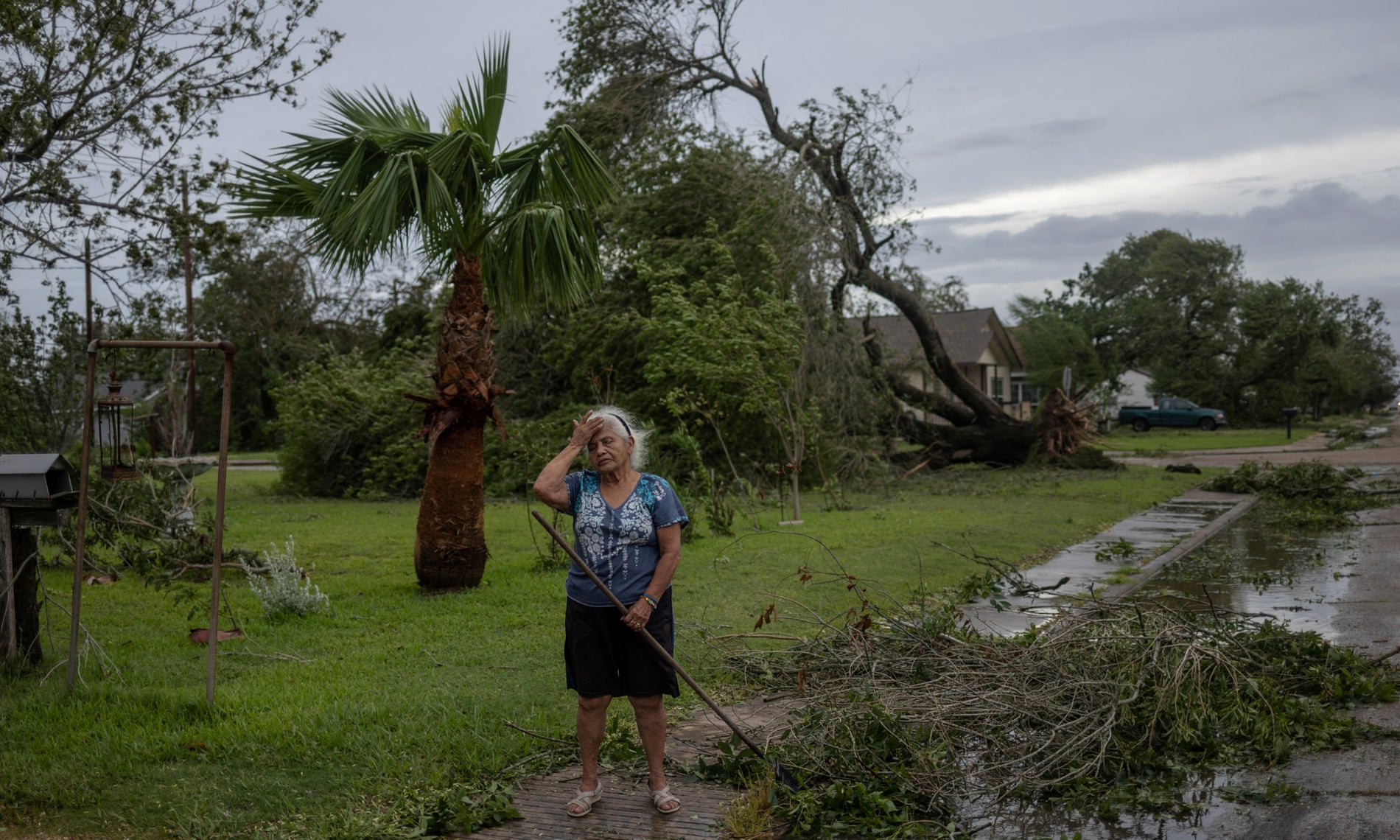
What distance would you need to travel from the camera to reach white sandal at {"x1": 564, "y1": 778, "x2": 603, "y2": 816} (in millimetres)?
4664

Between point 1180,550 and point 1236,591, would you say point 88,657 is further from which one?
point 1180,550

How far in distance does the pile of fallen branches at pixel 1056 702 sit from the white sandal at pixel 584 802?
0.86 m

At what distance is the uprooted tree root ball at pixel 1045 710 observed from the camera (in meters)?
4.91

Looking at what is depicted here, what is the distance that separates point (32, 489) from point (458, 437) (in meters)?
3.79

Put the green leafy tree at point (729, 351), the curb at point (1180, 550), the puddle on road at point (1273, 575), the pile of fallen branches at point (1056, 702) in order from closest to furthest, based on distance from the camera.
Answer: the pile of fallen branches at point (1056, 702) < the puddle on road at point (1273, 575) < the curb at point (1180, 550) < the green leafy tree at point (729, 351)

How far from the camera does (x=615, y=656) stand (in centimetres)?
480

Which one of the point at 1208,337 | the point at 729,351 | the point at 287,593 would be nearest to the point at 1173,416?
the point at 1208,337

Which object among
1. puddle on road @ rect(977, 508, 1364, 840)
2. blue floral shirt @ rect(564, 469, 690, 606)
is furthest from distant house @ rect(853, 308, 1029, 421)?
blue floral shirt @ rect(564, 469, 690, 606)

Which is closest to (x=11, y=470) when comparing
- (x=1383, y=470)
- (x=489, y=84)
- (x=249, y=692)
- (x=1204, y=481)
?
(x=249, y=692)

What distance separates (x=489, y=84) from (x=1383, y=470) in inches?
920

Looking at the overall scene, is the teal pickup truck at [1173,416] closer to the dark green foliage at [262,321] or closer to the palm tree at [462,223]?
the dark green foliage at [262,321]

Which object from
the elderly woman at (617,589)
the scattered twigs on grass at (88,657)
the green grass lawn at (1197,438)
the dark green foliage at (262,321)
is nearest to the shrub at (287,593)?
the scattered twigs on grass at (88,657)

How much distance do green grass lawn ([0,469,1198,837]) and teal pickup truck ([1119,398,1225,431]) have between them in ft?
141

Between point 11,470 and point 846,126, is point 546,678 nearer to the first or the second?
point 11,470
